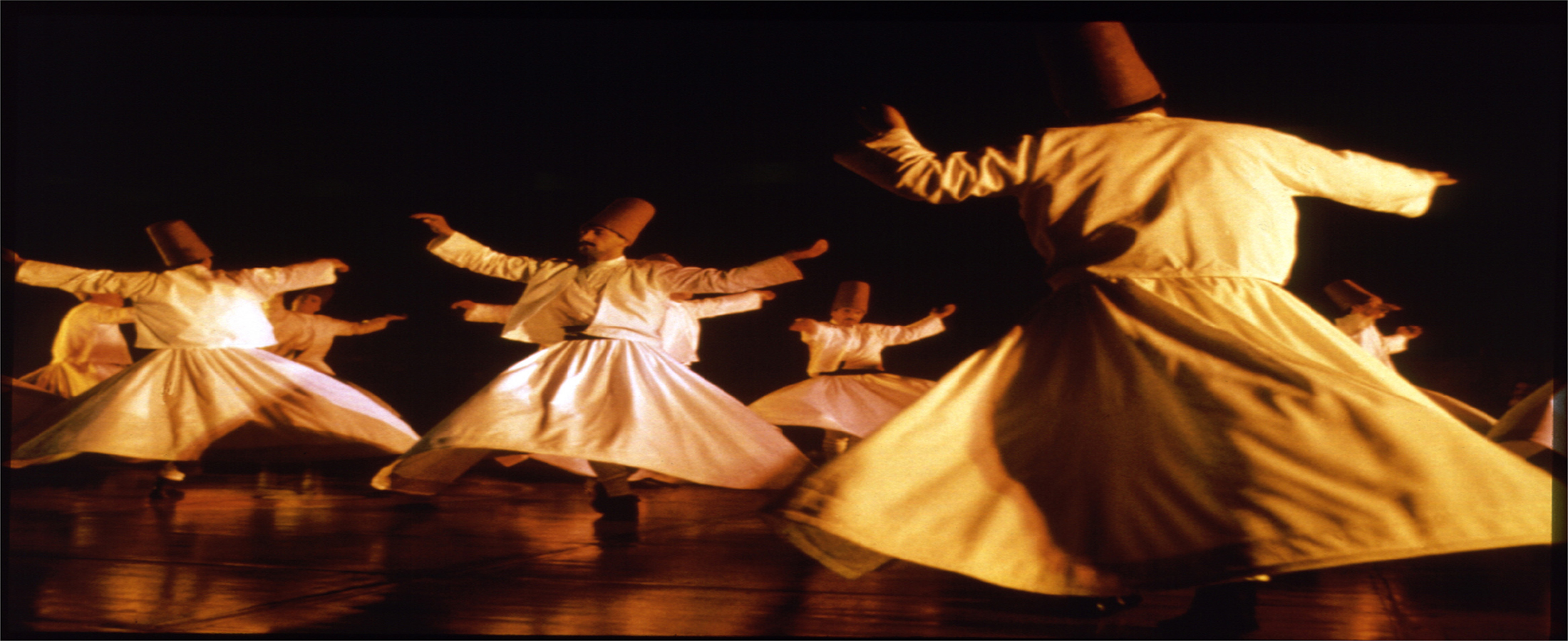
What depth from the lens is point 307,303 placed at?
33.8 feet

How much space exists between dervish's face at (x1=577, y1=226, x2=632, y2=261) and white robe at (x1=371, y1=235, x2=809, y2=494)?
0.22 ft

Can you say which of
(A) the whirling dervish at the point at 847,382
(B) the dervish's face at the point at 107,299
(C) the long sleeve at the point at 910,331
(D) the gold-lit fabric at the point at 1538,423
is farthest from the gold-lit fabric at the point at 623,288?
(B) the dervish's face at the point at 107,299

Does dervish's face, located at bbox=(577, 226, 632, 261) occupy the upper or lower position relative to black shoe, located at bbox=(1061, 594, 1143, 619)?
upper

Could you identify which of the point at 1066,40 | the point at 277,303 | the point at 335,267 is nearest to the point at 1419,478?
the point at 1066,40

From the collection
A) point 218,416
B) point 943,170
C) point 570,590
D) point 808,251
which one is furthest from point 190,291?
point 943,170

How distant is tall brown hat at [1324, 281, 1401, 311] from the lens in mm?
8219

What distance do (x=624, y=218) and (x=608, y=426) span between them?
1.27 m

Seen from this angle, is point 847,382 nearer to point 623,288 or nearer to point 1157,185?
point 623,288

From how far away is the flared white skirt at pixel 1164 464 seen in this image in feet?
6.72

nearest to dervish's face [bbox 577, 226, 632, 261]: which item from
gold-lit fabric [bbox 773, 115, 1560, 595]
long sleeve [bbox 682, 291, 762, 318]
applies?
long sleeve [bbox 682, 291, 762, 318]

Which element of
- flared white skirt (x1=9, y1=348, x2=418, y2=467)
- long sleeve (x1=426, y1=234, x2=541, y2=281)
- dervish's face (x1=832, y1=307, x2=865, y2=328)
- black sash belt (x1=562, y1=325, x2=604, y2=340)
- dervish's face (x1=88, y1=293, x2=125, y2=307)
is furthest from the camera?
dervish's face (x1=88, y1=293, x2=125, y2=307)

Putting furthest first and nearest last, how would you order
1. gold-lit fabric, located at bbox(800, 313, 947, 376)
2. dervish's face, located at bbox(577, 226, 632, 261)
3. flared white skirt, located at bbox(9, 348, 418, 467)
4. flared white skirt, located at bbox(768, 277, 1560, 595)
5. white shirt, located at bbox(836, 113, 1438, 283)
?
gold-lit fabric, located at bbox(800, 313, 947, 376) < flared white skirt, located at bbox(9, 348, 418, 467) < dervish's face, located at bbox(577, 226, 632, 261) < white shirt, located at bbox(836, 113, 1438, 283) < flared white skirt, located at bbox(768, 277, 1560, 595)

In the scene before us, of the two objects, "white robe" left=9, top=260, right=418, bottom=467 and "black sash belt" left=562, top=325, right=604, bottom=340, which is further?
"white robe" left=9, top=260, right=418, bottom=467

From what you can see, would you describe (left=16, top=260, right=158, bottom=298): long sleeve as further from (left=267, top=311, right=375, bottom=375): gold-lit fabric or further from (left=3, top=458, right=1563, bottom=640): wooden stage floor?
(left=267, top=311, right=375, bottom=375): gold-lit fabric
